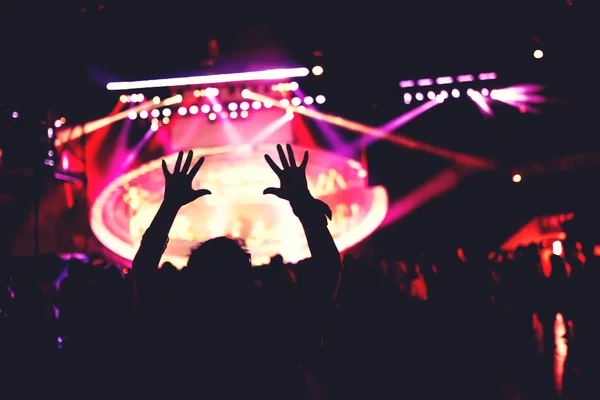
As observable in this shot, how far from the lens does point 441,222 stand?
11750 millimetres

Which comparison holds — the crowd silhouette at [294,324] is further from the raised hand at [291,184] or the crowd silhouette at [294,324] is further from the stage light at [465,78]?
the stage light at [465,78]

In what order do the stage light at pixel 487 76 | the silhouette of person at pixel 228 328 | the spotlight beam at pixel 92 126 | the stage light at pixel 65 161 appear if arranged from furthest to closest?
the stage light at pixel 65 161 < the spotlight beam at pixel 92 126 < the stage light at pixel 487 76 < the silhouette of person at pixel 228 328

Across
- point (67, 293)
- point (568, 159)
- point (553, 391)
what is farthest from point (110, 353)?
point (568, 159)

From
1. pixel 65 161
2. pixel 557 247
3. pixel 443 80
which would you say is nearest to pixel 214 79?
pixel 443 80

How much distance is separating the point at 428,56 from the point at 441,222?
14.8ft

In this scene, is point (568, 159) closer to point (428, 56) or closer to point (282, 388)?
point (428, 56)

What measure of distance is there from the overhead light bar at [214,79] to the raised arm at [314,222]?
670cm

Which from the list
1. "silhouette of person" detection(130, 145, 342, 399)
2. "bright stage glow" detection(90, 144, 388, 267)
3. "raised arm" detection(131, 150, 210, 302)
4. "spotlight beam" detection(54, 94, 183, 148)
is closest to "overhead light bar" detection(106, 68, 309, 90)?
"spotlight beam" detection(54, 94, 183, 148)

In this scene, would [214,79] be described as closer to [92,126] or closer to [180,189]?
[92,126]

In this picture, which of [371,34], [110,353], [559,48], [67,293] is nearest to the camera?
[67,293]

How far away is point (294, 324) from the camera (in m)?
1.61

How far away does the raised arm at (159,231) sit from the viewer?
169cm

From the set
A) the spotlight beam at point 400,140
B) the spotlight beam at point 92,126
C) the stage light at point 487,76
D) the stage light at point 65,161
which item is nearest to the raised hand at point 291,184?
the stage light at point 487,76

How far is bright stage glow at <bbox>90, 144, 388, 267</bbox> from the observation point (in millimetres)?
10523
